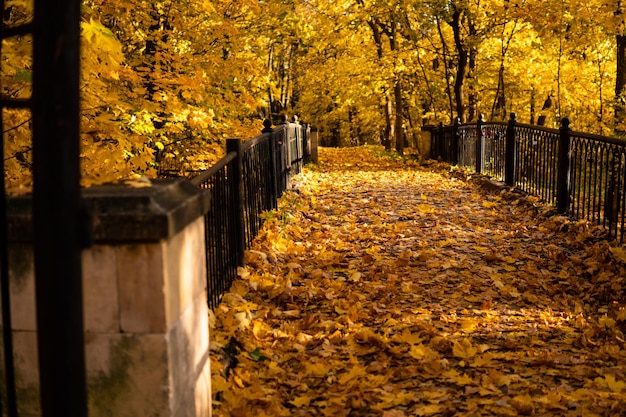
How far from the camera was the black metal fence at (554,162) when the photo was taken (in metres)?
7.38

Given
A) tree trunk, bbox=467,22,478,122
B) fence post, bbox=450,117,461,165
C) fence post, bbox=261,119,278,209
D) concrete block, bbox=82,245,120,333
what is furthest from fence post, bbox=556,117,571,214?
tree trunk, bbox=467,22,478,122

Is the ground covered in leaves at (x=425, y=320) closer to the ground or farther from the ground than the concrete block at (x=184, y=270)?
closer to the ground

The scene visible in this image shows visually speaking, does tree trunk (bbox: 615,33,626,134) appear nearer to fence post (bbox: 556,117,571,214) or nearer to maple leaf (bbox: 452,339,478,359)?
fence post (bbox: 556,117,571,214)

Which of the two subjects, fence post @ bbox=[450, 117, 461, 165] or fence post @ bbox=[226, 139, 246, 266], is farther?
fence post @ bbox=[450, 117, 461, 165]

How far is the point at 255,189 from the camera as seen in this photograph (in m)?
7.80

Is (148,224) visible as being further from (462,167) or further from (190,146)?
(462,167)

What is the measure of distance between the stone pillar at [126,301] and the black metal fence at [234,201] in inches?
65.7

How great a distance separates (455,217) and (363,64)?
586 inches

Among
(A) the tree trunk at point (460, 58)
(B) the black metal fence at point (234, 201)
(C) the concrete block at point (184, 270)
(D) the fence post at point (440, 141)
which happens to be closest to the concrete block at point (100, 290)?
(C) the concrete block at point (184, 270)

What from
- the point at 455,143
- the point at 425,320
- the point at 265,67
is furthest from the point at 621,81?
the point at 425,320

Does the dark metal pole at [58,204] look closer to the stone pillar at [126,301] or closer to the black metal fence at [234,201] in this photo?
the stone pillar at [126,301]

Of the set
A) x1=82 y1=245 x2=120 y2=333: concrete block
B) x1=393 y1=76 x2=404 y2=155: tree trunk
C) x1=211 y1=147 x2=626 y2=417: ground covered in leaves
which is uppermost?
x1=393 y1=76 x2=404 y2=155: tree trunk

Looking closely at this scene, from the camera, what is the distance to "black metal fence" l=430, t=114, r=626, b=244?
738 centimetres

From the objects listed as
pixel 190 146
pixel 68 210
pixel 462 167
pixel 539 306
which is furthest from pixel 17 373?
pixel 462 167
